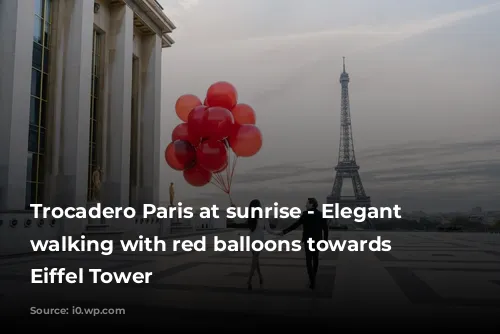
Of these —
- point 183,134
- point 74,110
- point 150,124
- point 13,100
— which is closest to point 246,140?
point 183,134

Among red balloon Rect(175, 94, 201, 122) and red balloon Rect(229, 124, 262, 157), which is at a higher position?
red balloon Rect(175, 94, 201, 122)

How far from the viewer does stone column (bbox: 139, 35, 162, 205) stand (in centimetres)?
3409

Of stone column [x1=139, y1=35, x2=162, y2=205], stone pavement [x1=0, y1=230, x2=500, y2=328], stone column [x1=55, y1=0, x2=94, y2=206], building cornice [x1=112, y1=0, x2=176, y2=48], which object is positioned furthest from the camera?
stone column [x1=139, y1=35, x2=162, y2=205]

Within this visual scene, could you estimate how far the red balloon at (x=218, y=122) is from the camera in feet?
48.9

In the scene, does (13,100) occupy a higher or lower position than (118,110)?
lower

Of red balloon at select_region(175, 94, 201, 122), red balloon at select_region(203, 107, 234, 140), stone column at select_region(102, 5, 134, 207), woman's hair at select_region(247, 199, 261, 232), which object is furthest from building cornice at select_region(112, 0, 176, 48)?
woman's hair at select_region(247, 199, 261, 232)

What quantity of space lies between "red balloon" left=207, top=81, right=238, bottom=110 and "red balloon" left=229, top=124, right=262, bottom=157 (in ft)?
3.81

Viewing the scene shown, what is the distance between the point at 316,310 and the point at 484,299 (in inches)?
124

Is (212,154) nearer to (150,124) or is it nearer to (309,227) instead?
(309,227)

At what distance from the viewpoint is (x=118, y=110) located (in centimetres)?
2909

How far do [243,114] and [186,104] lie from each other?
7.81ft

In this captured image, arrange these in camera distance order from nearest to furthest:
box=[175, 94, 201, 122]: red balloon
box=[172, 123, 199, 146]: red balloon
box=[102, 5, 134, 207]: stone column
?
1. box=[172, 123, 199, 146]: red balloon
2. box=[175, 94, 201, 122]: red balloon
3. box=[102, 5, 134, 207]: stone column

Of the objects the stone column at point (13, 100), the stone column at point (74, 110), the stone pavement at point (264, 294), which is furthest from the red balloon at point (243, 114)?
the stone column at point (74, 110)

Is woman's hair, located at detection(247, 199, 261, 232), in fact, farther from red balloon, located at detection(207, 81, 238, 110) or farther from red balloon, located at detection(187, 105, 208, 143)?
red balloon, located at detection(207, 81, 238, 110)
